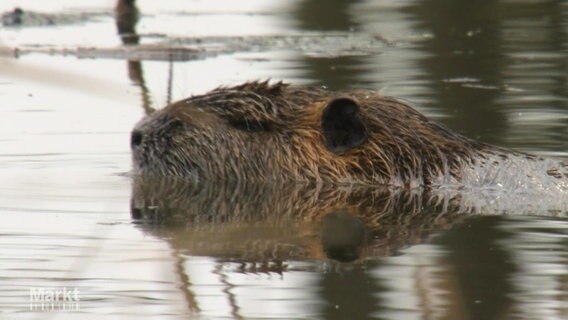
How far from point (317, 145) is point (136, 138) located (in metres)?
0.78

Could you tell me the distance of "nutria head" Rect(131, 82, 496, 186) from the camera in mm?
6031

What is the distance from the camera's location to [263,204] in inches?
225

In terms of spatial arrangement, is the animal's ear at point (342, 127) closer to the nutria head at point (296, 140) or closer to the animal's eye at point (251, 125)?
the nutria head at point (296, 140)

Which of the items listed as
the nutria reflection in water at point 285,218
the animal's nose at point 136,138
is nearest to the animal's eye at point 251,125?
the nutria reflection in water at point 285,218

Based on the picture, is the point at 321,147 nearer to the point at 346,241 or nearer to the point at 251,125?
the point at 251,125

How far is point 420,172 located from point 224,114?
0.86m

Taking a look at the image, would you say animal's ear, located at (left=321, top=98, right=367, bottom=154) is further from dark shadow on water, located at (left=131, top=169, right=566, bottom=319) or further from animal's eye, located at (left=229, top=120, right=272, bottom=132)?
animal's eye, located at (left=229, top=120, right=272, bottom=132)

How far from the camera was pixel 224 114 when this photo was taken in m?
6.24

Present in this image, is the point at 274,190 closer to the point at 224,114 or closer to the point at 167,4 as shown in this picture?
the point at 224,114

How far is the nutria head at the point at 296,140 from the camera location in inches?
237

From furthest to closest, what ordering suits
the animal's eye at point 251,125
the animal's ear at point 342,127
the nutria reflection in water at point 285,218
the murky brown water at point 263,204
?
1. the animal's eye at point 251,125
2. the animal's ear at point 342,127
3. the nutria reflection in water at point 285,218
4. the murky brown water at point 263,204

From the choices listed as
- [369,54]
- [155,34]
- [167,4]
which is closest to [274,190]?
[369,54]

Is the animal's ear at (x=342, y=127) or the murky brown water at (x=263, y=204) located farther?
the animal's ear at (x=342, y=127)

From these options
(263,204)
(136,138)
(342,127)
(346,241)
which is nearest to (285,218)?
(263,204)
